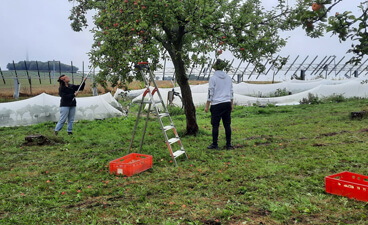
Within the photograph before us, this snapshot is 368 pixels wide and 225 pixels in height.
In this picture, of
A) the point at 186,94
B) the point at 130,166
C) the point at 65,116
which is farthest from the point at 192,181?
the point at 65,116

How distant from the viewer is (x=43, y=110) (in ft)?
39.4

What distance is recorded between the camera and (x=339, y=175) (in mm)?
4516

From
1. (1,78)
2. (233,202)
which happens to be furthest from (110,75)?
(1,78)

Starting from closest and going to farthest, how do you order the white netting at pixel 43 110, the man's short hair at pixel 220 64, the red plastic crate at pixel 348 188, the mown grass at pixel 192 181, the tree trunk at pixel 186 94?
the mown grass at pixel 192 181, the red plastic crate at pixel 348 188, the man's short hair at pixel 220 64, the tree trunk at pixel 186 94, the white netting at pixel 43 110

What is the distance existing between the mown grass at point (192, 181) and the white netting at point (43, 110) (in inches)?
115

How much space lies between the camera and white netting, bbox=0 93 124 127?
37.6 feet

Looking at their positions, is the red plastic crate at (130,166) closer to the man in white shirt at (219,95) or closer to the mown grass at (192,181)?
the mown grass at (192,181)

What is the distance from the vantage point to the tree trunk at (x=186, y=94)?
8.59 m

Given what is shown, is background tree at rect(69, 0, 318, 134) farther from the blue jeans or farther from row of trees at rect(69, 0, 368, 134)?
the blue jeans

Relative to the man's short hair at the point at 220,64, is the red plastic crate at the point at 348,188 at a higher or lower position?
lower

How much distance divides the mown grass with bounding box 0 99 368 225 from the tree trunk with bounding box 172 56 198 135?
31 cm

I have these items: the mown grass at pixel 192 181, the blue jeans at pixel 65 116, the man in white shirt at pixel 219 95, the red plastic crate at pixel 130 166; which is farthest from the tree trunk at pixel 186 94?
the blue jeans at pixel 65 116

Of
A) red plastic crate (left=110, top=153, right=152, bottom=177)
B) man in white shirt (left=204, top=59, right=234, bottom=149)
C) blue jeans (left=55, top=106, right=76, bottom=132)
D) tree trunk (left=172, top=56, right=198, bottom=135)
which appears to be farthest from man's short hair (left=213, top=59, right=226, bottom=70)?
blue jeans (left=55, top=106, right=76, bottom=132)

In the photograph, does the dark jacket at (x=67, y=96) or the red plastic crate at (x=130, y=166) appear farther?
the dark jacket at (x=67, y=96)
